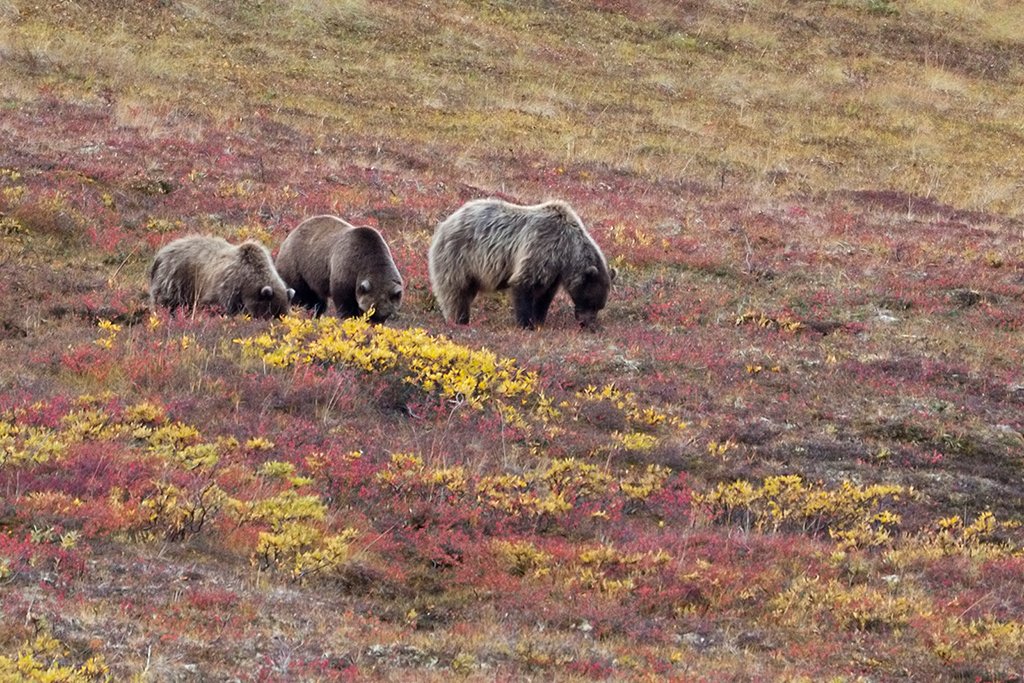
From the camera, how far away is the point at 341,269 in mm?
15516

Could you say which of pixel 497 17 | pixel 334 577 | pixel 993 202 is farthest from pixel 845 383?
pixel 497 17

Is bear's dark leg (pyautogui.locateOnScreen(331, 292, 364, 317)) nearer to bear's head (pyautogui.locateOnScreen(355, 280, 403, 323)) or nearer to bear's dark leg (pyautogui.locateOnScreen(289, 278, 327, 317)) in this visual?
bear's head (pyautogui.locateOnScreen(355, 280, 403, 323))

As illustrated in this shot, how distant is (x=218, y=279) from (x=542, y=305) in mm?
4752

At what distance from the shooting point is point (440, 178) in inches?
1006

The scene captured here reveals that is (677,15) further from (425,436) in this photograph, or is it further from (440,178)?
(425,436)

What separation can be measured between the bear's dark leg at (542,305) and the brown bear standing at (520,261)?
1 cm

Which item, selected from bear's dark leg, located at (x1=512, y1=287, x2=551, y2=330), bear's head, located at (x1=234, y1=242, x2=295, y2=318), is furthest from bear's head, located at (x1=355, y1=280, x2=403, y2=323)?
bear's dark leg, located at (x1=512, y1=287, x2=551, y2=330)

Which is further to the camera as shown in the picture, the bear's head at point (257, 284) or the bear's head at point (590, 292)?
the bear's head at point (590, 292)

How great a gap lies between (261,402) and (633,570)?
13.5ft

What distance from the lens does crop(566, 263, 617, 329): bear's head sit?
16.3 metres

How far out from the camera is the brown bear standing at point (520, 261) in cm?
1622

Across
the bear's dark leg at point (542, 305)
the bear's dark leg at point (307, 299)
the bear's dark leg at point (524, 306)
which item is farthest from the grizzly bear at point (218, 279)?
the bear's dark leg at point (542, 305)

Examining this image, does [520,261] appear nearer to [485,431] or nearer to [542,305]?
[542,305]

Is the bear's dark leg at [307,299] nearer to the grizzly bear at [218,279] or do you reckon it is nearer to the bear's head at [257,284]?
the grizzly bear at [218,279]
